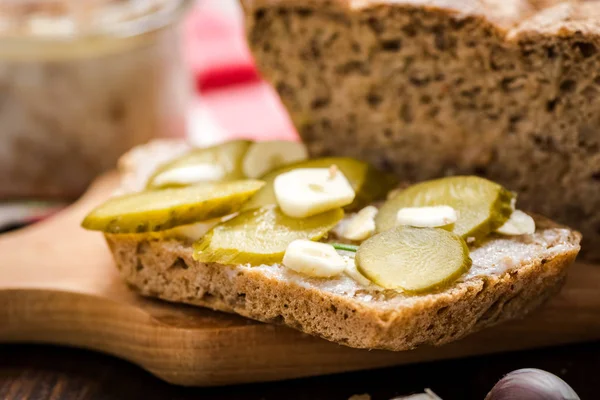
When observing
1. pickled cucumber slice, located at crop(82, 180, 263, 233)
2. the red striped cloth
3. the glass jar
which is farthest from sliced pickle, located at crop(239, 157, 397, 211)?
the red striped cloth

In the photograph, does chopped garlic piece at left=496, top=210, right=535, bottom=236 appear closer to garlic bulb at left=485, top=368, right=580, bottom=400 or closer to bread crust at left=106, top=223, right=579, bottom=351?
Result: bread crust at left=106, top=223, right=579, bottom=351

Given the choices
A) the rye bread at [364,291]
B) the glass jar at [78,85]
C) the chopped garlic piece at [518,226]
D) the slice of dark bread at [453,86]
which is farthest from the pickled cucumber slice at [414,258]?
the glass jar at [78,85]

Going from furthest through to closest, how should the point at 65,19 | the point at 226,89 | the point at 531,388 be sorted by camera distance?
1. the point at 226,89
2. the point at 65,19
3. the point at 531,388

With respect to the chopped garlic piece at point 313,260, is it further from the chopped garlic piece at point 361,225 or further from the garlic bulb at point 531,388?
the garlic bulb at point 531,388

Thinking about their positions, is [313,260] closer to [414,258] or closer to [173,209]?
[414,258]

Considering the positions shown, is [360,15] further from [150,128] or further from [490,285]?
[150,128]

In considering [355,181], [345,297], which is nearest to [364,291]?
[345,297]
